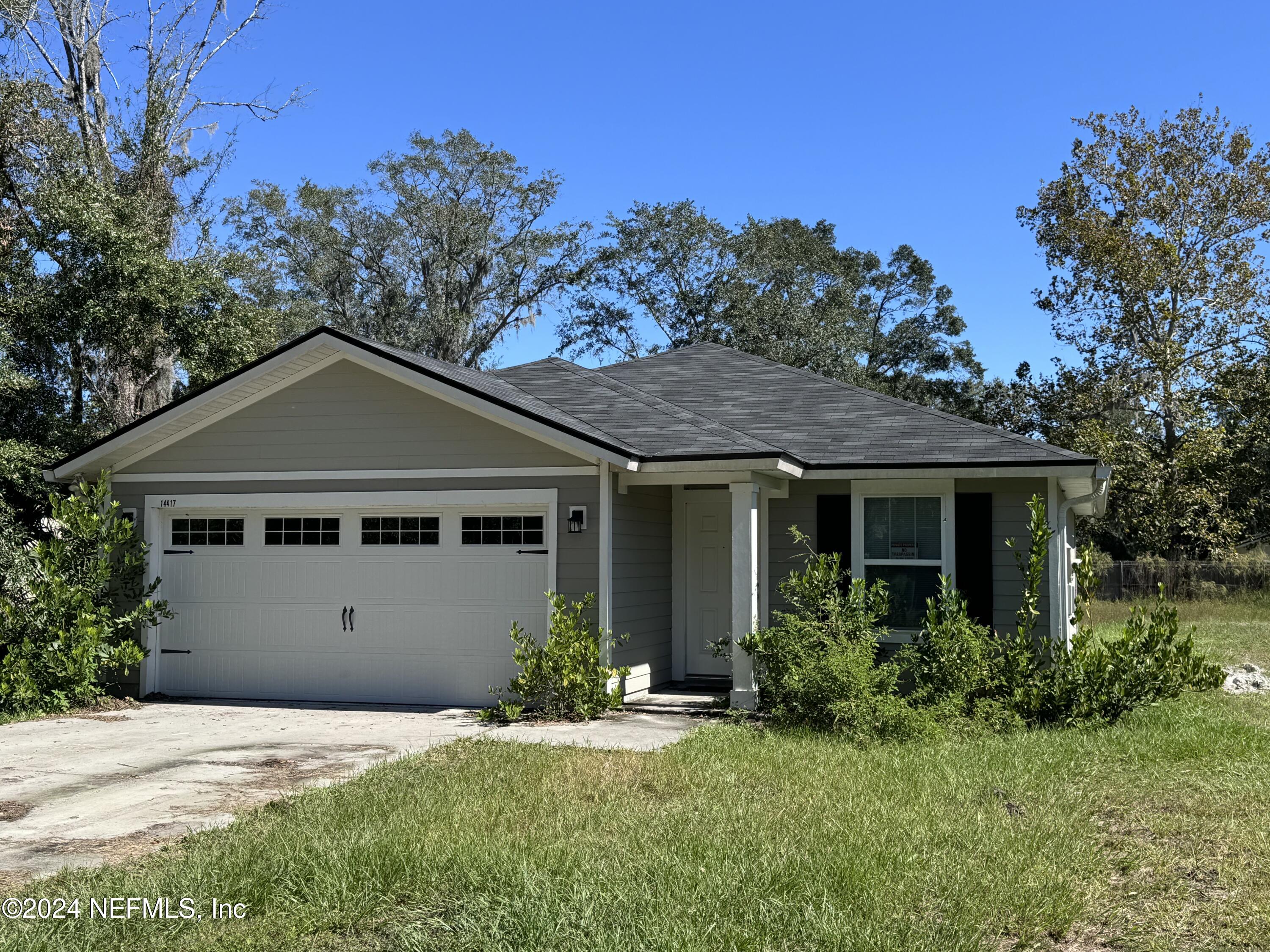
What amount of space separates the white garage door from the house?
2 centimetres

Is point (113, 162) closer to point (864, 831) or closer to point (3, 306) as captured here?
point (3, 306)

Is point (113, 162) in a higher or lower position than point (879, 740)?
higher

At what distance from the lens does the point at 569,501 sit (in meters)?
10.9

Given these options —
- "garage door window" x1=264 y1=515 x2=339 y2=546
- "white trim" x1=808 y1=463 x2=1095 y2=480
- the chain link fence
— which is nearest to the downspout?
"white trim" x1=808 y1=463 x2=1095 y2=480

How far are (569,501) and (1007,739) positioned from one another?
4.52 m

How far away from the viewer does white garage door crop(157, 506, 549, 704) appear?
11.3 meters

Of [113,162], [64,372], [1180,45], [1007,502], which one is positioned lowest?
[1007,502]

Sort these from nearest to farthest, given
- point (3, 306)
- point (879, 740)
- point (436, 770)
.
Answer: point (436, 770)
point (879, 740)
point (3, 306)

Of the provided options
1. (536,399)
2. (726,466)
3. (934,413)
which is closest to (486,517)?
(536,399)

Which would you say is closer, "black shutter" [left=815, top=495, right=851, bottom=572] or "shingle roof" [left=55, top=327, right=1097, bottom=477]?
"shingle roof" [left=55, top=327, right=1097, bottom=477]

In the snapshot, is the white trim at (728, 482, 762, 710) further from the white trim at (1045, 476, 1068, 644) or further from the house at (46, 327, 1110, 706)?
the white trim at (1045, 476, 1068, 644)

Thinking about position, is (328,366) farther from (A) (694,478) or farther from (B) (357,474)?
(A) (694,478)

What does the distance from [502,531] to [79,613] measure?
437 cm

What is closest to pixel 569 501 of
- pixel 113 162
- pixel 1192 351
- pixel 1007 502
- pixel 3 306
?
pixel 1007 502
